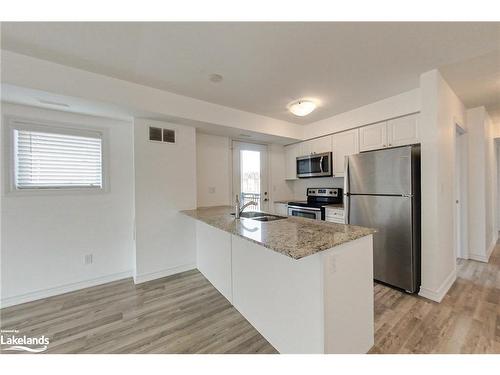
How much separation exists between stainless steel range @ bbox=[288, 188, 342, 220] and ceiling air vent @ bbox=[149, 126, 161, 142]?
256cm

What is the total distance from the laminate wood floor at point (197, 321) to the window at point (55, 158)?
1.36 m

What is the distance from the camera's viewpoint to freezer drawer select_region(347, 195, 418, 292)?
225 centimetres

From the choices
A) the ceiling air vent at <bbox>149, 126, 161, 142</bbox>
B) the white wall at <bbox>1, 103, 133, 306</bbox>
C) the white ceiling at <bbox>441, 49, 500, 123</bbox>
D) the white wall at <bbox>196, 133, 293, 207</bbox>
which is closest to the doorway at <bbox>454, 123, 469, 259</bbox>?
the white ceiling at <bbox>441, 49, 500, 123</bbox>

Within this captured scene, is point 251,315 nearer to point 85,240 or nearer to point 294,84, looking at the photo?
point 85,240

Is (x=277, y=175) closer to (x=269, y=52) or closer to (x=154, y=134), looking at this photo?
(x=154, y=134)

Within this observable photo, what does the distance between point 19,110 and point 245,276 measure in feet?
10.0

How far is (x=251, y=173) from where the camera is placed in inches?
162

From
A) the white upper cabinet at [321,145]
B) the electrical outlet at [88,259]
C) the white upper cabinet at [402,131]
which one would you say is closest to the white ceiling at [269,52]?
the white upper cabinet at [402,131]

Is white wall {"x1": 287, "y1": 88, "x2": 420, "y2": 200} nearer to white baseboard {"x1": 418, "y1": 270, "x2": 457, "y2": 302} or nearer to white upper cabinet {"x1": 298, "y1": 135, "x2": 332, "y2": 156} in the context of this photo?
white upper cabinet {"x1": 298, "y1": 135, "x2": 332, "y2": 156}

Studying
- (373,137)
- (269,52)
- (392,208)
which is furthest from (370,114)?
(269,52)

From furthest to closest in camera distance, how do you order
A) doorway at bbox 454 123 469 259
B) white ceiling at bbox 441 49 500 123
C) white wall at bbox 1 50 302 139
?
doorway at bbox 454 123 469 259 < white ceiling at bbox 441 49 500 123 < white wall at bbox 1 50 302 139

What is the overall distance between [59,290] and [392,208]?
4.09 metres
